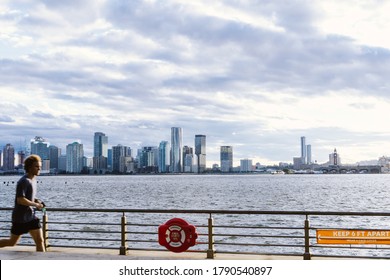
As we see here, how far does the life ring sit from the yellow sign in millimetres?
2737

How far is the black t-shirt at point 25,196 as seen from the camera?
959 cm

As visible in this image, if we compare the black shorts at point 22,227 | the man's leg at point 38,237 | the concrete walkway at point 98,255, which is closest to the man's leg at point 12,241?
the black shorts at point 22,227

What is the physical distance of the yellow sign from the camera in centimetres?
1107

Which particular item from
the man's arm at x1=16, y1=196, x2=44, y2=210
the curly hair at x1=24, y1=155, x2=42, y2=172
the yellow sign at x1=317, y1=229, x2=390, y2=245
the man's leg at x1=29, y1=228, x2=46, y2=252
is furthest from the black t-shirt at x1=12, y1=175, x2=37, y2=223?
the yellow sign at x1=317, y1=229, x2=390, y2=245

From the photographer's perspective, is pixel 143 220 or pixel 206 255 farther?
pixel 143 220

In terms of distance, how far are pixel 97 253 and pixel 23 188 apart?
287 centimetres

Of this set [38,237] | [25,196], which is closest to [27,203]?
[25,196]

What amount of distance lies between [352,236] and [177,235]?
12.2ft

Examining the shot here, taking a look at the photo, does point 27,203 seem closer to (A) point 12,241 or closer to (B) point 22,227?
(B) point 22,227
